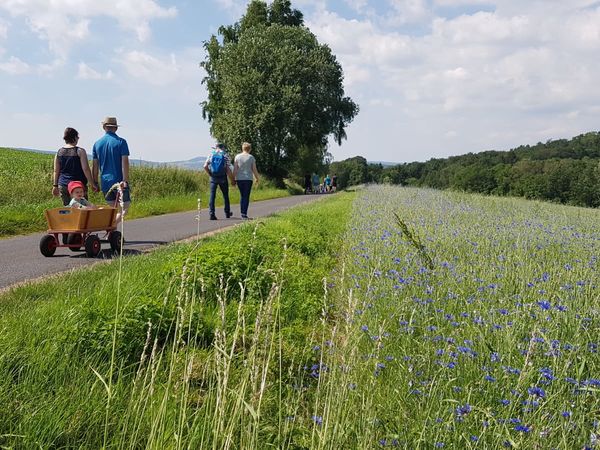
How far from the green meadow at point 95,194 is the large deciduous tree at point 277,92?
30.6 ft

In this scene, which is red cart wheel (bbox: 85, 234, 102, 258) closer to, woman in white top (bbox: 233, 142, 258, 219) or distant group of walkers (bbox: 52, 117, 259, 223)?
distant group of walkers (bbox: 52, 117, 259, 223)

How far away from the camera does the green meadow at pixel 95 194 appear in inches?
456

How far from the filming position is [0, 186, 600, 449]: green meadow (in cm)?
212

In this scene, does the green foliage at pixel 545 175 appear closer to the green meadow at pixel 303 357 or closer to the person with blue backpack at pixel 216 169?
the person with blue backpack at pixel 216 169

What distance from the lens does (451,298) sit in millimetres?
4176

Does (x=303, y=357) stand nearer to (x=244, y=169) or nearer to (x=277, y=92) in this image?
(x=244, y=169)

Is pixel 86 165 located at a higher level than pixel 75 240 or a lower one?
higher

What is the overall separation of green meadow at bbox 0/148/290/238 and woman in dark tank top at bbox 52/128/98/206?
7.78 feet

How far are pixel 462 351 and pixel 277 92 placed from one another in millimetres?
35105

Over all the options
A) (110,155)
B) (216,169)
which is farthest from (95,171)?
(216,169)

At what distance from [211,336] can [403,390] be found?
1741mm

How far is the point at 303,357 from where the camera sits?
3488 mm

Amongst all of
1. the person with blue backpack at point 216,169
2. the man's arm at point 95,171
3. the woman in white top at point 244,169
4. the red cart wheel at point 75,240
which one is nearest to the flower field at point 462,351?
the red cart wheel at point 75,240

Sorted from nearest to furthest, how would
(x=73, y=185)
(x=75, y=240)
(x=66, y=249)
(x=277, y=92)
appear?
(x=75, y=240), (x=73, y=185), (x=66, y=249), (x=277, y=92)
